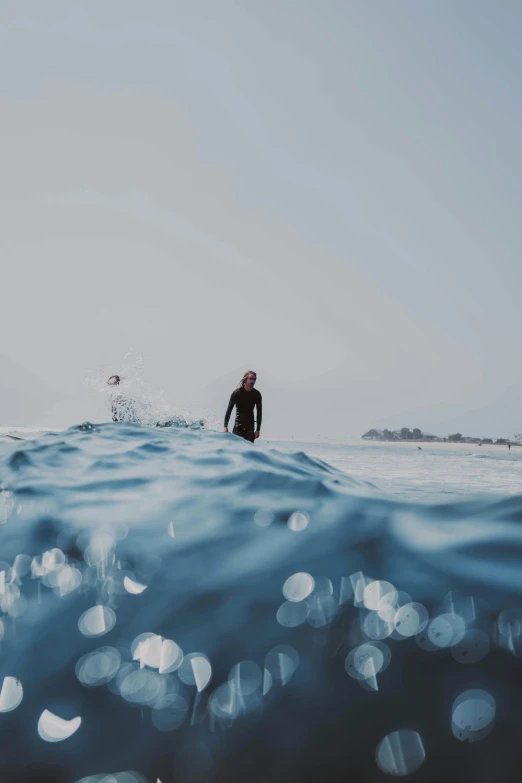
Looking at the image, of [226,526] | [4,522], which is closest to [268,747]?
[226,526]

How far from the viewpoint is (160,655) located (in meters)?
1.19

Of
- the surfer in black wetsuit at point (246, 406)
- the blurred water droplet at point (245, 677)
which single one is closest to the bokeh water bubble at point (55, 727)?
the blurred water droplet at point (245, 677)

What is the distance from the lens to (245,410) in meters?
8.22

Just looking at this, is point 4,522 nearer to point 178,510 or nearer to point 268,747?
point 178,510

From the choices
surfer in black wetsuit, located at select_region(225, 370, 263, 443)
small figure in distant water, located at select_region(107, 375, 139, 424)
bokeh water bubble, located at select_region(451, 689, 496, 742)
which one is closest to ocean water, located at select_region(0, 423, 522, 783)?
bokeh water bubble, located at select_region(451, 689, 496, 742)

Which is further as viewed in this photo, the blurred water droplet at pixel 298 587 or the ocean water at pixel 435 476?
the ocean water at pixel 435 476

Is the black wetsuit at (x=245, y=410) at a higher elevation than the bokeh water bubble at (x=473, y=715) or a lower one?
higher

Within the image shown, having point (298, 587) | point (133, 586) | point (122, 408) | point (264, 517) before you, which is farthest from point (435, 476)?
point (122, 408)

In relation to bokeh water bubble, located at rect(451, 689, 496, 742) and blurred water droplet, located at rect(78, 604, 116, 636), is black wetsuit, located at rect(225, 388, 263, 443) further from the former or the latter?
bokeh water bubble, located at rect(451, 689, 496, 742)

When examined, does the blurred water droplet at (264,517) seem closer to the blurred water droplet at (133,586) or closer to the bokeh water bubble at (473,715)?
the blurred water droplet at (133,586)

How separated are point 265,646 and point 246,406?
7.07 metres

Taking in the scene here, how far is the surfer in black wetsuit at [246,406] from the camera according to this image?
314 inches

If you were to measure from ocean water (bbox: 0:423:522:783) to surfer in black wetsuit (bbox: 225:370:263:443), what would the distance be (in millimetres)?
5938

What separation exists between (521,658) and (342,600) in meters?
0.46
